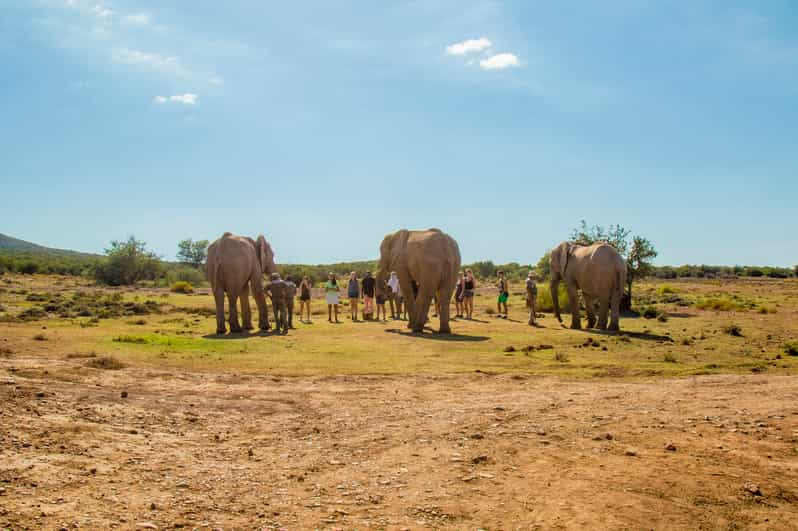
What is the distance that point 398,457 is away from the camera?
720 cm

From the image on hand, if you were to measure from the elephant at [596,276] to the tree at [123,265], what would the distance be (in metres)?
40.6

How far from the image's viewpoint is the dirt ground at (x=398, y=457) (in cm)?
570

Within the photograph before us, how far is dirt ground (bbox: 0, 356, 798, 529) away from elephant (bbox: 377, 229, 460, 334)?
29.3ft

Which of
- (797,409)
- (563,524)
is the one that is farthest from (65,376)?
(797,409)

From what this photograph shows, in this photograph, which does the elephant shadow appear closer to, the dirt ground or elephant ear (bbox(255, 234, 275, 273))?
elephant ear (bbox(255, 234, 275, 273))

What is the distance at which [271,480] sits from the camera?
21.4 ft

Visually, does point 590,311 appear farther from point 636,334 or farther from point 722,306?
point 722,306

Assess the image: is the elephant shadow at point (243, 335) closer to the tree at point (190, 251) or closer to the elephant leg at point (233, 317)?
the elephant leg at point (233, 317)

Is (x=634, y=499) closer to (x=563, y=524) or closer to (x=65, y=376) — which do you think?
(x=563, y=524)

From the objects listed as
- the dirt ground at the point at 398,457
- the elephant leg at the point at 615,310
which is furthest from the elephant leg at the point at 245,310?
the elephant leg at the point at 615,310

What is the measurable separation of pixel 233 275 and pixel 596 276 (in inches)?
430

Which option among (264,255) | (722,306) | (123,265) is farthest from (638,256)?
(123,265)

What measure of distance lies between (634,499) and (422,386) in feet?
19.0

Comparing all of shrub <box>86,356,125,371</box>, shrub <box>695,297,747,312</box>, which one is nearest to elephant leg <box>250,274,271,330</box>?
shrub <box>86,356,125,371</box>
